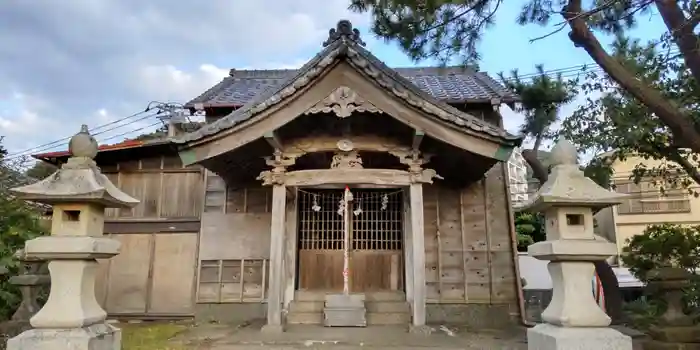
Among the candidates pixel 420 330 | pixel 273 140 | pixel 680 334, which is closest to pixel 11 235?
pixel 273 140

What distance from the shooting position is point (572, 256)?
15.6 ft

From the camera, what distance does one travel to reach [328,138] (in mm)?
7996

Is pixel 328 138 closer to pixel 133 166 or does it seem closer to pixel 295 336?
pixel 295 336

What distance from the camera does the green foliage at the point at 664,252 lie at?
22.9 feet

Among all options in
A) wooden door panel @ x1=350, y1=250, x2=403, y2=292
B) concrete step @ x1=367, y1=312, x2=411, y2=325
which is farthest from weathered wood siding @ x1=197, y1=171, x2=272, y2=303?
concrete step @ x1=367, y1=312, x2=411, y2=325

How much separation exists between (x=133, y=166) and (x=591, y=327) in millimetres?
9892

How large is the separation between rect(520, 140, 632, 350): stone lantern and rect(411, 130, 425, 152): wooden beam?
251 cm

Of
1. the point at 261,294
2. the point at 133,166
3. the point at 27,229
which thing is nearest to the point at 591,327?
the point at 261,294

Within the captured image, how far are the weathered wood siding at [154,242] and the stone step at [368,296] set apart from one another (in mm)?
2763

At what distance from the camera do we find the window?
69.7 feet

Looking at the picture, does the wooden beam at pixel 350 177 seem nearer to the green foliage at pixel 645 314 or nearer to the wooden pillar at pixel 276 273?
the wooden pillar at pixel 276 273

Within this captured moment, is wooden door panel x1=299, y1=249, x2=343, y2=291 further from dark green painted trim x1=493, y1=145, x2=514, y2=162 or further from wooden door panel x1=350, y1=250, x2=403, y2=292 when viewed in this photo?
dark green painted trim x1=493, y1=145, x2=514, y2=162

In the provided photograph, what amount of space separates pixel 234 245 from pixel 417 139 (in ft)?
15.9

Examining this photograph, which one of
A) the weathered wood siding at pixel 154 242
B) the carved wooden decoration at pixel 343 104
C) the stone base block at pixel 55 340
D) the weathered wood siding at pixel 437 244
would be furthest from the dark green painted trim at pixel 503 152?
the weathered wood siding at pixel 154 242
